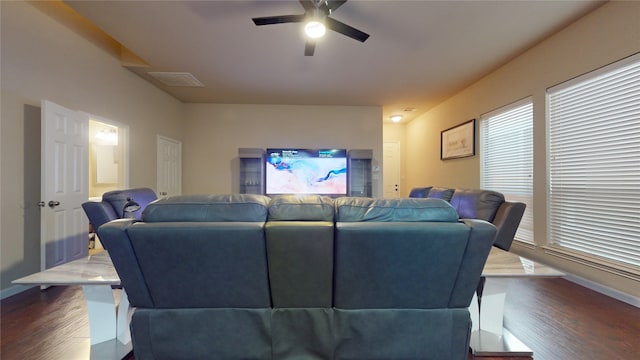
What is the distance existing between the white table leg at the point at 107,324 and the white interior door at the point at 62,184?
1580mm

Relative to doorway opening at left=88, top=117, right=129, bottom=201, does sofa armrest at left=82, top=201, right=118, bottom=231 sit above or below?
below

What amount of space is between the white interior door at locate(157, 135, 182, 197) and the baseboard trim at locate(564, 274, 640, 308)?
573 cm

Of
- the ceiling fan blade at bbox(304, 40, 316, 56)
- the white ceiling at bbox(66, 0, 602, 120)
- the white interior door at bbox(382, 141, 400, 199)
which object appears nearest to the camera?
the white ceiling at bbox(66, 0, 602, 120)

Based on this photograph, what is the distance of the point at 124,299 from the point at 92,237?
343 centimetres

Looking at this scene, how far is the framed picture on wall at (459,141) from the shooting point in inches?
168

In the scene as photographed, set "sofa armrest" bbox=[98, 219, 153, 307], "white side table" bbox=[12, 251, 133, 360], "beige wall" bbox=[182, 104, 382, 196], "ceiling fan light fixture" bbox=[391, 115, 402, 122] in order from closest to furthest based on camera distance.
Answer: "sofa armrest" bbox=[98, 219, 153, 307] → "white side table" bbox=[12, 251, 133, 360] → "beige wall" bbox=[182, 104, 382, 196] → "ceiling fan light fixture" bbox=[391, 115, 402, 122]

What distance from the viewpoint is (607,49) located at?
2314mm

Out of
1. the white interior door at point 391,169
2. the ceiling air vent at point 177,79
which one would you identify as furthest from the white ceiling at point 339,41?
the white interior door at point 391,169

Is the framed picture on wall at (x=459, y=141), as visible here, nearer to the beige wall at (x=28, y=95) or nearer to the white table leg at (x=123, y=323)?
the white table leg at (x=123, y=323)

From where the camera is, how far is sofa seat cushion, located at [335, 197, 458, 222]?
123cm

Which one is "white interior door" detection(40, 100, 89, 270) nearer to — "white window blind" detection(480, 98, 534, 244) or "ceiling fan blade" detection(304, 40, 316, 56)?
"ceiling fan blade" detection(304, 40, 316, 56)

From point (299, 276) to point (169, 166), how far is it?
4.69m

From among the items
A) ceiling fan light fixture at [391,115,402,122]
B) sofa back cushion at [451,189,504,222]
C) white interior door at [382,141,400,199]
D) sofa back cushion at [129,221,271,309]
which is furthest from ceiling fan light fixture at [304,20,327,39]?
white interior door at [382,141,400,199]

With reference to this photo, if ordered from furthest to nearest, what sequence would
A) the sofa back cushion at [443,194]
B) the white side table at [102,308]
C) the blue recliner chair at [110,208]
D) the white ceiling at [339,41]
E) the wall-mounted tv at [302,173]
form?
the wall-mounted tv at [302,173], the sofa back cushion at [443,194], the white ceiling at [339,41], the blue recliner chair at [110,208], the white side table at [102,308]
